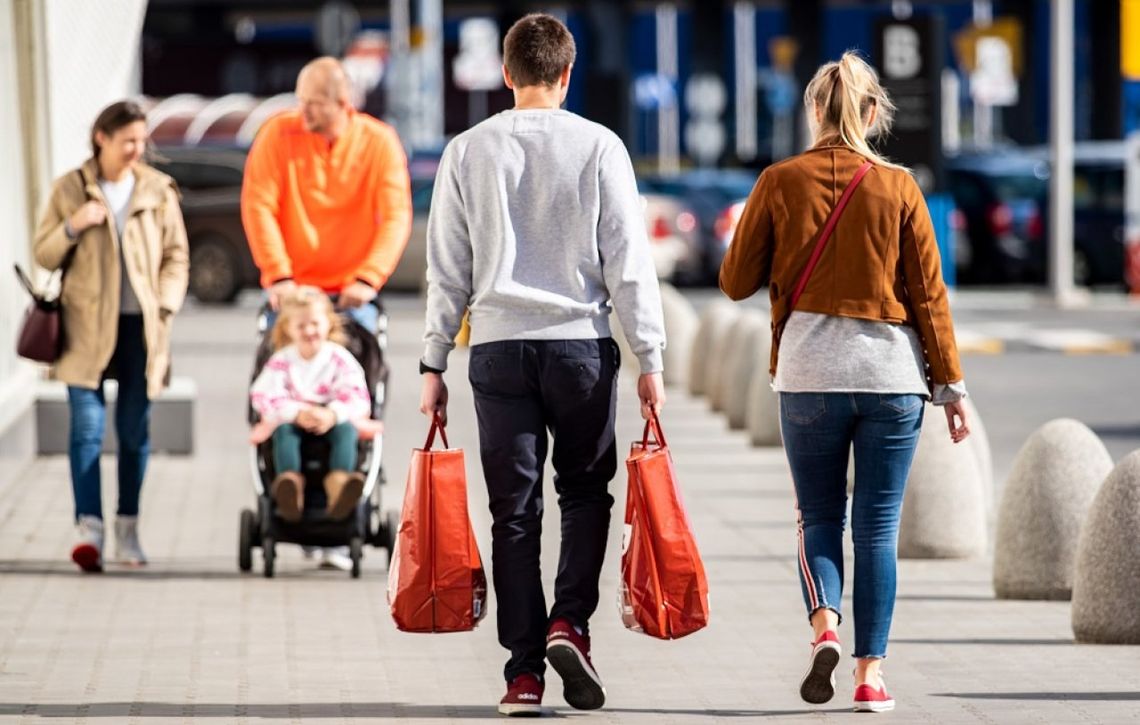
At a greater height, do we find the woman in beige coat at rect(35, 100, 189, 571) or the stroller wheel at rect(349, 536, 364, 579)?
the woman in beige coat at rect(35, 100, 189, 571)

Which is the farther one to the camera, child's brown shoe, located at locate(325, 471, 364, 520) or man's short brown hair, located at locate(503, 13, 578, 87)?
child's brown shoe, located at locate(325, 471, 364, 520)

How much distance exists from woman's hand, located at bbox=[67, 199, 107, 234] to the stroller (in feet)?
2.37

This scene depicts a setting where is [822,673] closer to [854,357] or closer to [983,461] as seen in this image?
[854,357]

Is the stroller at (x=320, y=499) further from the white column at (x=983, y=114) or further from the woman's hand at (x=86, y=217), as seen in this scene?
the white column at (x=983, y=114)

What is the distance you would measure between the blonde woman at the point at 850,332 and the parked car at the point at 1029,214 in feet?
86.5

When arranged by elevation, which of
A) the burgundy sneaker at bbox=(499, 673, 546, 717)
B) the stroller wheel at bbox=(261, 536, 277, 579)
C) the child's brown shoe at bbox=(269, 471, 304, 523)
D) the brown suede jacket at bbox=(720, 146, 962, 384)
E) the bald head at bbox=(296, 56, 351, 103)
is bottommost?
the stroller wheel at bbox=(261, 536, 277, 579)

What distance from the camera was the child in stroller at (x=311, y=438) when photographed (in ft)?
30.0

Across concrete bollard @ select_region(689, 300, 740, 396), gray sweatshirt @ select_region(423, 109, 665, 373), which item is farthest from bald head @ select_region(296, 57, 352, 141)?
concrete bollard @ select_region(689, 300, 740, 396)

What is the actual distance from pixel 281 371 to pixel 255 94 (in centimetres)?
4606

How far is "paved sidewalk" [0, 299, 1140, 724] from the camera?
674cm

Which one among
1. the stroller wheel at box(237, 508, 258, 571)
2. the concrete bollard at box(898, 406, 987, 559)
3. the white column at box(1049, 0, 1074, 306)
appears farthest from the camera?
the white column at box(1049, 0, 1074, 306)

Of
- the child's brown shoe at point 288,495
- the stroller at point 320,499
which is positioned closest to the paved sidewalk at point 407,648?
the stroller at point 320,499

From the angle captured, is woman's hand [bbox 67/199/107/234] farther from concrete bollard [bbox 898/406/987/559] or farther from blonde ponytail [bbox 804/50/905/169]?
blonde ponytail [bbox 804/50/905/169]

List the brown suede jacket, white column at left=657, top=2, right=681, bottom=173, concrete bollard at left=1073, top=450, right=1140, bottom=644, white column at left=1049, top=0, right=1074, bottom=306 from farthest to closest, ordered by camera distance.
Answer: white column at left=657, top=2, right=681, bottom=173 < white column at left=1049, top=0, right=1074, bottom=306 < concrete bollard at left=1073, top=450, right=1140, bottom=644 < the brown suede jacket
